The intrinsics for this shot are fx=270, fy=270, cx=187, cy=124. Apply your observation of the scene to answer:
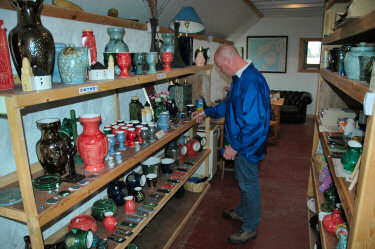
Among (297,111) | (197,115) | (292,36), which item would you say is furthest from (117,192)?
(292,36)

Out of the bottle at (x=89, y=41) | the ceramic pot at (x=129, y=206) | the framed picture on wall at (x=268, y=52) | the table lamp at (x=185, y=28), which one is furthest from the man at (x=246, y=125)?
the framed picture on wall at (x=268, y=52)

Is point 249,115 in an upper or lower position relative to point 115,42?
lower

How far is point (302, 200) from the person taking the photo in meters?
3.14

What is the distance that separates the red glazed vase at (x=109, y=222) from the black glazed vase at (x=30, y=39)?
96 cm

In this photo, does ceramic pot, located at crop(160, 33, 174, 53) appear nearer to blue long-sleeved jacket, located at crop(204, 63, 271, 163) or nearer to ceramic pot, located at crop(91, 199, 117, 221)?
blue long-sleeved jacket, located at crop(204, 63, 271, 163)

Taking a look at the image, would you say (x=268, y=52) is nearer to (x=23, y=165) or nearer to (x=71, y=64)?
(x=71, y=64)

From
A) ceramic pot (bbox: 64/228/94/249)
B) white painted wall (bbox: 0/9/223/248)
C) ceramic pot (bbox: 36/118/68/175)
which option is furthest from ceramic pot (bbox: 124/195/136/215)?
ceramic pot (bbox: 36/118/68/175)

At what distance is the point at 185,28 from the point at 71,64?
1767 mm

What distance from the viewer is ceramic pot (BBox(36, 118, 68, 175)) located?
1342 mm

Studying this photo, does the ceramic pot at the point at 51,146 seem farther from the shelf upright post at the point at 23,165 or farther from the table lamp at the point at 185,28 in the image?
the table lamp at the point at 185,28

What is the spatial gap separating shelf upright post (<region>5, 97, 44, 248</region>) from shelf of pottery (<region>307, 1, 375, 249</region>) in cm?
125

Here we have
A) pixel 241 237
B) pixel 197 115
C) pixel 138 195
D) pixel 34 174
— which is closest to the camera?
pixel 34 174

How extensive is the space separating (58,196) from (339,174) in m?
1.43

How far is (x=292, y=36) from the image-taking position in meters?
7.57
